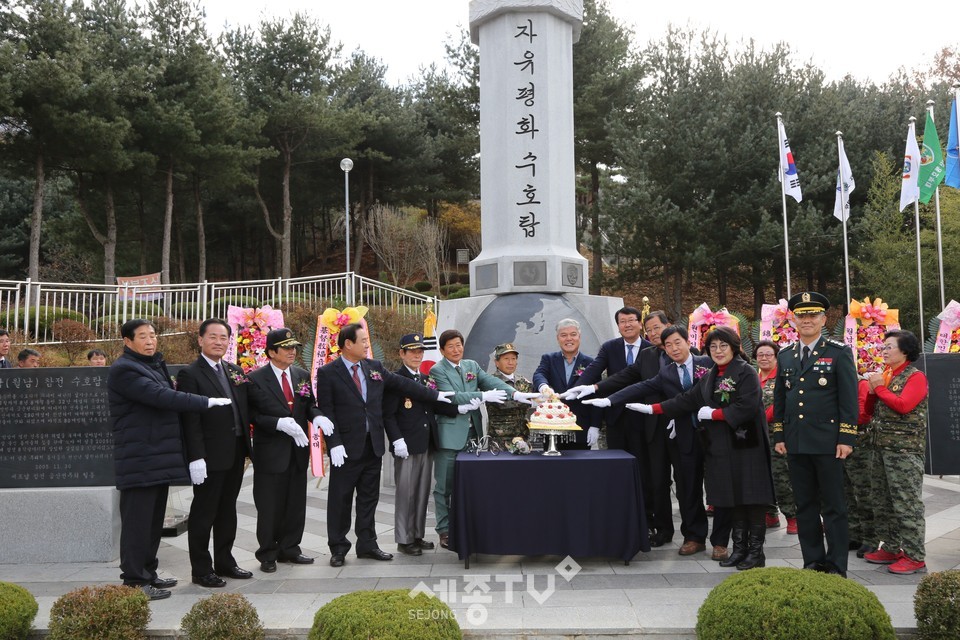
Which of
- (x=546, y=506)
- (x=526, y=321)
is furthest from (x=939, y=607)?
(x=526, y=321)

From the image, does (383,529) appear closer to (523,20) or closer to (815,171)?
(523,20)

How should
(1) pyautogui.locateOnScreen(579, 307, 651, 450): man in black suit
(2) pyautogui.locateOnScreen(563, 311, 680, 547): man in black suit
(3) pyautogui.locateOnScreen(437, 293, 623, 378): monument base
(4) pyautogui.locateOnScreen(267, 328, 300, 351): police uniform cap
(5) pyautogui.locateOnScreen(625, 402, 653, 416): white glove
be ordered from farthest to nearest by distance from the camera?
1. (3) pyautogui.locateOnScreen(437, 293, 623, 378): monument base
2. (1) pyautogui.locateOnScreen(579, 307, 651, 450): man in black suit
3. (2) pyautogui.locateOnScreen(563, 311, 680, 547): man in black suit
4. (5) pyautogui.locateOnScreen(625, 402, 653, 416): white glove
5. (4) pyautogui.locateOnScreen(267, 328, 300, 351): police uniform cap

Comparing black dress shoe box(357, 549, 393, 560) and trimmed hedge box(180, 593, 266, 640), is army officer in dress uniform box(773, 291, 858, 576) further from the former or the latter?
trimmed hedge box(180, 593, 266, 640)

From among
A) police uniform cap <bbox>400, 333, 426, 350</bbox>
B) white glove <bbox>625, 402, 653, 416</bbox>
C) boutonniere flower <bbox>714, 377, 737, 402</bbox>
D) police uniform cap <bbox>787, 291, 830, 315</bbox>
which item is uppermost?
police uniform cap <bbox>787, 291, 830, 315</bbox>

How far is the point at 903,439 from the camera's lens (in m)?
4.61

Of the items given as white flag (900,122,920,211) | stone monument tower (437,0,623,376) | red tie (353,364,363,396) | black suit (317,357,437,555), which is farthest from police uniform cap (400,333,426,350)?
white flag (900,122,920,211)

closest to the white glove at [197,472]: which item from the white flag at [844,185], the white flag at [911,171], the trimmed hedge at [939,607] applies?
the trimmed hedge at [939,607]

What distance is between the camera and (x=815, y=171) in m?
19.1

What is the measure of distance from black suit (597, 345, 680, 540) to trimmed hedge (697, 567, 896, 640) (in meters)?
2.08

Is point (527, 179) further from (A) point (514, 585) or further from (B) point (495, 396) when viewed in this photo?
(A) point (514, 585)

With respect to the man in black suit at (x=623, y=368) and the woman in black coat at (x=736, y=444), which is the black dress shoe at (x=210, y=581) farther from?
the woman in black coat at (x=736, y=444)

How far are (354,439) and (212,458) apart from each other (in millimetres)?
985

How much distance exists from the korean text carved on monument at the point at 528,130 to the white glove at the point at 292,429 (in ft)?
14.4

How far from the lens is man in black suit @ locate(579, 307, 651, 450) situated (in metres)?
5.54
